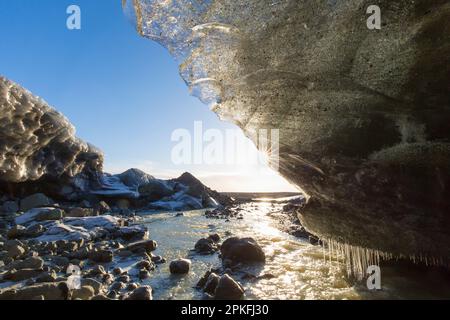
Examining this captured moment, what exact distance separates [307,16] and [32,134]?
13.0 m

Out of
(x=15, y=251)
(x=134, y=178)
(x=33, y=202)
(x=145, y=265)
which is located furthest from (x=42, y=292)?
(x=134, y=178)

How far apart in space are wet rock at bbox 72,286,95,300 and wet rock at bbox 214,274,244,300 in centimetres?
136

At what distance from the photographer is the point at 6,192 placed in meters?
13.8

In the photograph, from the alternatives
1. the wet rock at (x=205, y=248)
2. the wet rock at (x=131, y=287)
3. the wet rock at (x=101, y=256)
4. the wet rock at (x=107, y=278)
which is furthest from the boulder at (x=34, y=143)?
the wet rock at (x=131, y=287)

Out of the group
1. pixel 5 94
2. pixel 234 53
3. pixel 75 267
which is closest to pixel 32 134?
pixel 5 94

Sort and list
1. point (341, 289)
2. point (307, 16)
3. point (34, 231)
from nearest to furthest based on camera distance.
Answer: point (307, 16), point (341, 289), point (34, 231)

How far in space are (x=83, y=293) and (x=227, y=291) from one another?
1.56m

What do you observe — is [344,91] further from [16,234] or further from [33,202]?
[33,202]

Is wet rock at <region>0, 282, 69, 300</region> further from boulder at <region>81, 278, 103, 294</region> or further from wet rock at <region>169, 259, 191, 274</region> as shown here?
wet rock at <region>169, 259, 191, 274</region>

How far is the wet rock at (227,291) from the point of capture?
355cm

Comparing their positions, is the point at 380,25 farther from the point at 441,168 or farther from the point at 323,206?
the point at 323,206

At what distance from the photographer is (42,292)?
10.8 feet

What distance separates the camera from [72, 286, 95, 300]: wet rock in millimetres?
3390

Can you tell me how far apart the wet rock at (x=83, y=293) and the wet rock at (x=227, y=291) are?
1.36 m
